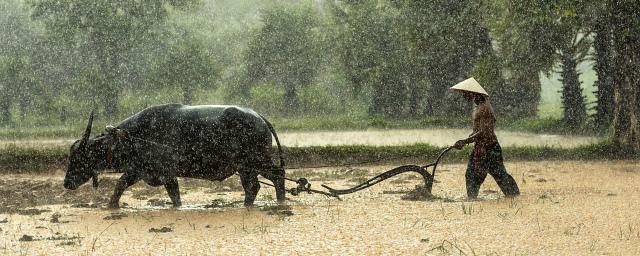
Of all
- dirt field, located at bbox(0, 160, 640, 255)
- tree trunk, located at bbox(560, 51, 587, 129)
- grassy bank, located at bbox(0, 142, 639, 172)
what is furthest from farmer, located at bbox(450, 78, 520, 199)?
tree trunk, located at bbox(560, 51, 587, 129)

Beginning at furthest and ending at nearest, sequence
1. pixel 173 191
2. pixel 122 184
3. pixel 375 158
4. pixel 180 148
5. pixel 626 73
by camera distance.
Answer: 1. pixel 626 73
2. pixel 375 158
3. pixel 173 191
4. pixel 122 184
5. pixel 180 148

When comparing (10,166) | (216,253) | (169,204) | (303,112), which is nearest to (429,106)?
(303,112)

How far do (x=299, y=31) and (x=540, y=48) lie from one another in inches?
1280

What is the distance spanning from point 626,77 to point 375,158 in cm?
719

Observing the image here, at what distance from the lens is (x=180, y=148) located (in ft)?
42.0

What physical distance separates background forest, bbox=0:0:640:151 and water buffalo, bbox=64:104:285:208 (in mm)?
10370

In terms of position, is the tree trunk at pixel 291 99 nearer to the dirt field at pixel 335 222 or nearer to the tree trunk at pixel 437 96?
the tree trunk at pixel 437 96

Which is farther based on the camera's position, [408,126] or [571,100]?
[408,126]

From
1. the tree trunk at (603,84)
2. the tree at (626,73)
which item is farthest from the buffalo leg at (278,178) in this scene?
the tree trunk at (603,84)

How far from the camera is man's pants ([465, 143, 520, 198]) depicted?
1328 cm

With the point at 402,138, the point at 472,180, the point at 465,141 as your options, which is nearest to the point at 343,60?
the point at 402,138

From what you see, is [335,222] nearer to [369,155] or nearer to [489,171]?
[489,171]

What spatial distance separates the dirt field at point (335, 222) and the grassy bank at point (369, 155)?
156 inches

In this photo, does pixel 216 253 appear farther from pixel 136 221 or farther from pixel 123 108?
pixel 123 108
